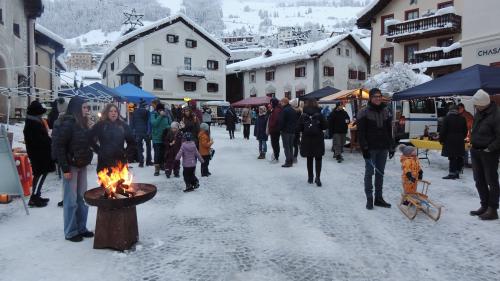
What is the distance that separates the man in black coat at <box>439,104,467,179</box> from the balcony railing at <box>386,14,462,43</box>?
59.3 feet

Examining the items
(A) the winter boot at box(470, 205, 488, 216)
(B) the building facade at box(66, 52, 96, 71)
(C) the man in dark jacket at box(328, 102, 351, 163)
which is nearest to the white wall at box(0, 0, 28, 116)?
(C) the man in dark jacket at box(328, 102, 351, 163)

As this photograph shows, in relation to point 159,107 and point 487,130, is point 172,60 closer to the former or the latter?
point 159,107

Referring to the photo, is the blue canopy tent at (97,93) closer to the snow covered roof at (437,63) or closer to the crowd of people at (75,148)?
the crowd of people at (75,148)

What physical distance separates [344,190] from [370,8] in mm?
25052

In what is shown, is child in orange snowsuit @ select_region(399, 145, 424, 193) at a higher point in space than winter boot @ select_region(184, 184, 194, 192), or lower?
higher

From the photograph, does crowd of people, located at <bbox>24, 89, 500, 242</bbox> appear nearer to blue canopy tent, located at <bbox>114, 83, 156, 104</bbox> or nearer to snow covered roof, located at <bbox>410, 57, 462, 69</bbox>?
blue canopy tent, located at <bbox>114, 83, 156, 104</bbox>

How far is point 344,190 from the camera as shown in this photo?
7.70 meters

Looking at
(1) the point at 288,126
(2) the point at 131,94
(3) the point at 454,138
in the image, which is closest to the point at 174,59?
(2) the point at 131,94

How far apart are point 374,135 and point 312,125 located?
82.7 inches

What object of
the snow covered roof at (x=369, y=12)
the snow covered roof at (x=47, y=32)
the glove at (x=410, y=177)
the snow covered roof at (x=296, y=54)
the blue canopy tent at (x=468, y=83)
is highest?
the snow covered roof at (x=369, y=12)

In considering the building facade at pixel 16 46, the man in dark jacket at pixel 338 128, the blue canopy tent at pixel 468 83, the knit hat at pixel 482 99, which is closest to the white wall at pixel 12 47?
the building facade at pixel 16 46

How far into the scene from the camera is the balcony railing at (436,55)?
2405 cm

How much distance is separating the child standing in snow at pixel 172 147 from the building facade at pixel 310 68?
29.1 m

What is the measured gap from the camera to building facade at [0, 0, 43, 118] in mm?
16767
